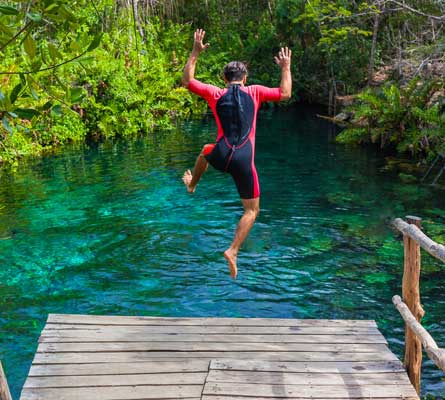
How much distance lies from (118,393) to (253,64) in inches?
1038

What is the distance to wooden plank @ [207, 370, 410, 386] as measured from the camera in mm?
5406

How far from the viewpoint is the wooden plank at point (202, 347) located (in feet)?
19.7

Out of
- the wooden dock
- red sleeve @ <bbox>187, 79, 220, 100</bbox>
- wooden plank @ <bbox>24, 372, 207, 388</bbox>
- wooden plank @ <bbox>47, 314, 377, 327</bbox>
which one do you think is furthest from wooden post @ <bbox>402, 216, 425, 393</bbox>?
red sleeve @ <bbox>187, 79, 220, 100</bbox>

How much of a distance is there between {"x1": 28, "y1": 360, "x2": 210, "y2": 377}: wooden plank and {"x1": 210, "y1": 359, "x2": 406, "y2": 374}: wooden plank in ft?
0.65

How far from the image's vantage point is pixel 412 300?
600 centimetres

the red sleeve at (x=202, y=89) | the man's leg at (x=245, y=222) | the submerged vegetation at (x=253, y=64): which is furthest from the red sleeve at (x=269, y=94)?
the submerged vegetation at (x=253, y=64)

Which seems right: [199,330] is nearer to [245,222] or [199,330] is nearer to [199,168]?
[245,222]

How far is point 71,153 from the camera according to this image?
20109 millimetres

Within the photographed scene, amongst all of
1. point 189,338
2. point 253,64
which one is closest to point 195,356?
point 189,338

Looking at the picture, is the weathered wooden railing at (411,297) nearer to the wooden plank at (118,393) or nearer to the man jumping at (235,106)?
the man jumping at (235,106)

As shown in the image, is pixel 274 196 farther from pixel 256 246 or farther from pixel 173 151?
pixel 173 151

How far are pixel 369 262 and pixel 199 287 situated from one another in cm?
297

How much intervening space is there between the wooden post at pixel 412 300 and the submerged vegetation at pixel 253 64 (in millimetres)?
9268

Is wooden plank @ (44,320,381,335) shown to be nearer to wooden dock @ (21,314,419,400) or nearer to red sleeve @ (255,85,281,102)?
wooden dock @ (21,314,419,400)
